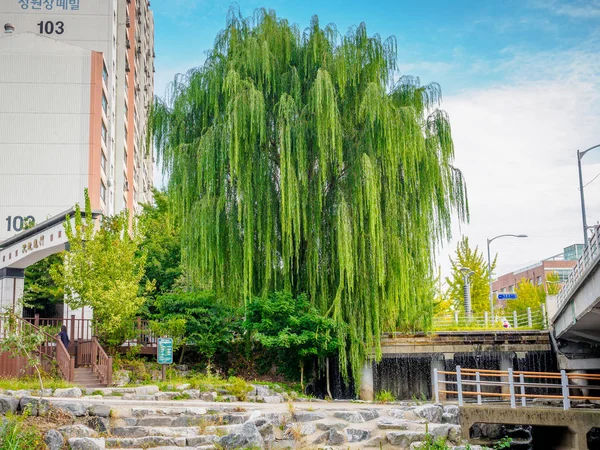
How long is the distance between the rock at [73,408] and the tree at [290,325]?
8185 millimetres

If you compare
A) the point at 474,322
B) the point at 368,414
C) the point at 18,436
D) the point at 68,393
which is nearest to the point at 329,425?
the point at 368,414

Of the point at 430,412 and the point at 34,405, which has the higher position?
the point at 34,405

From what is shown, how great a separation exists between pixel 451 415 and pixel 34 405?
405 inches

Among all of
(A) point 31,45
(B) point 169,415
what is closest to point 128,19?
(A) point 31,45

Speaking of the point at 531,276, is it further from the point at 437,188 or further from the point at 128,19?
the point at 437,188

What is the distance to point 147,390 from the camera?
1961cm

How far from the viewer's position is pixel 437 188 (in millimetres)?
25531

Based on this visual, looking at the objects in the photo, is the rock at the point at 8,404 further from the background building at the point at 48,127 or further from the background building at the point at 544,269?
the background building at the point at 544,269

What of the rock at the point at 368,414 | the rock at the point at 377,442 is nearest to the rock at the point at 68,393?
the rock at the point at 368,414

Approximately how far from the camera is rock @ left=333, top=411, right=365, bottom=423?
56.0 ft

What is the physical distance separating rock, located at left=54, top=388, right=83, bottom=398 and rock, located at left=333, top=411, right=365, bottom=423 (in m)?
6.56

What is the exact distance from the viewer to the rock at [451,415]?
1861cm

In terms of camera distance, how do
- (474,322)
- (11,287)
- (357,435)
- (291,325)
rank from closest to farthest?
(357,435) → (291,325) → (11,287) → (474,322)

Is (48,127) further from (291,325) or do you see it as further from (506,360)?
(506,360)
